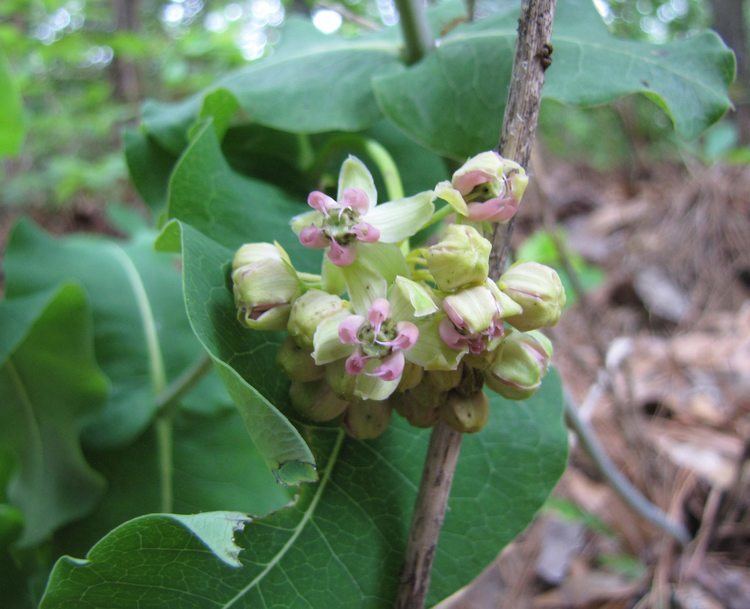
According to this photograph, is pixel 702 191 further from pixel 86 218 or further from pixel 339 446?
pixel 86 218

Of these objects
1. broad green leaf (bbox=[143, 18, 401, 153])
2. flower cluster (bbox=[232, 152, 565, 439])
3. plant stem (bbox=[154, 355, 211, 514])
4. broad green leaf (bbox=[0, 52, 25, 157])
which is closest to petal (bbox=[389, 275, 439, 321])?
flower cluster (bbox=[232, 152, 565, 439])

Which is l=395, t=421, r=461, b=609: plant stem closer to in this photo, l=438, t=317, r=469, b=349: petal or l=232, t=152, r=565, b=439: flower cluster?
l=232, t=152, r=565, b=439: flower cluster

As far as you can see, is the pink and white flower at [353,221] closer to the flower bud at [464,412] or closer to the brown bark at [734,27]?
the flower bud at [464,412]

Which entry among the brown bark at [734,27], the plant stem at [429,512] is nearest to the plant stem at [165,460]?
the plant stem at [429,512]

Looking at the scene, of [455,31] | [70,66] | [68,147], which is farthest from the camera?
[70,66]

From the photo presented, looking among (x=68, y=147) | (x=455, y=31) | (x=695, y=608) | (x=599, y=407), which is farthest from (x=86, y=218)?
(x=695, y=608)

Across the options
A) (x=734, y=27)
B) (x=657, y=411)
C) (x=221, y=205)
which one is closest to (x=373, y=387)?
(x=221, y=205)
